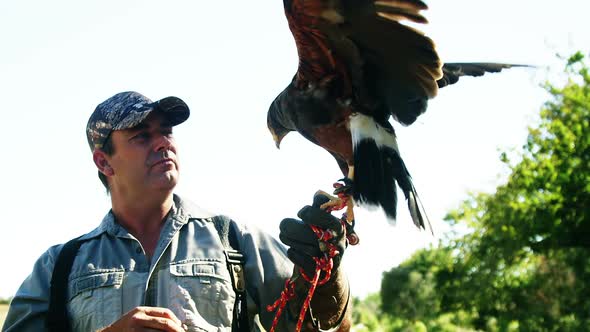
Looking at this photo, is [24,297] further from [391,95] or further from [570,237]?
[570,237]

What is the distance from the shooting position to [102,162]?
12.4 ft

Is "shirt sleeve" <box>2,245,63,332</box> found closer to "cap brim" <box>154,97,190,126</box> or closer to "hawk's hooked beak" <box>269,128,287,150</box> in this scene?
"cap brim" <box>154,97,190,126</box>

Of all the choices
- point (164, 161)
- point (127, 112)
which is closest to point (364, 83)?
point (164, 161)

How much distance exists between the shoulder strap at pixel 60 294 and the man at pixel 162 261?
1.0 inches

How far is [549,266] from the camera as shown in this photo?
25.2 meters

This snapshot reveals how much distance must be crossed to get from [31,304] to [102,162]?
82 centimetres

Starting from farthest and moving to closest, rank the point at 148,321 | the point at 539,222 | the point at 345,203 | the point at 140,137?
the point at 539,222 < the point at 140,137 < the point at 345,203 < the point at 148,321

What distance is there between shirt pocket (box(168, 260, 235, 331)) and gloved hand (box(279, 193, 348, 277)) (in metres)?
0.31

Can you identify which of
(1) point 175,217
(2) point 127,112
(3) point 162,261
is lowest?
(3) point 162,261

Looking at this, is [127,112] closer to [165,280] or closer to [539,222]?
[165,280]

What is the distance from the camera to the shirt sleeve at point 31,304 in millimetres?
3172

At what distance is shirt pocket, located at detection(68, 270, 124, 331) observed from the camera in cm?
311

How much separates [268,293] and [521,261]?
2420 centimetres

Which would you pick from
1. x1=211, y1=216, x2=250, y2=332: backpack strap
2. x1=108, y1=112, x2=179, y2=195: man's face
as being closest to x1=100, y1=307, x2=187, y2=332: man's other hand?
x1=211, y1=216, x2=250, y2=332: backpack strap
